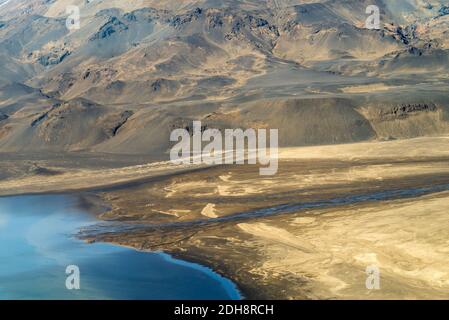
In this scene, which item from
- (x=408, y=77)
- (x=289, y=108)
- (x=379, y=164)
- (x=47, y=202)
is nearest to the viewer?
(x=47, y=202)

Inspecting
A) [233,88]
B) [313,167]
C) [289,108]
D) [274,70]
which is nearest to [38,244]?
[313,167]

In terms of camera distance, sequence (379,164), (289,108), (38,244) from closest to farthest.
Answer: (38,244) < (379,164) < (289,108)

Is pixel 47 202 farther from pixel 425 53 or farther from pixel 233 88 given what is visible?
pixel 425 53

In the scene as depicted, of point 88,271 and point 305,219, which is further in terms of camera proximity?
point 305,219

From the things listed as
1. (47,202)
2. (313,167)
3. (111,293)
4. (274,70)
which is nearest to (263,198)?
(313,167)

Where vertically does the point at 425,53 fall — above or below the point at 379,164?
above

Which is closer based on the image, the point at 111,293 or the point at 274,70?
the point at 111,293

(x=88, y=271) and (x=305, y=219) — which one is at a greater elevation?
(x=305, y=219)
